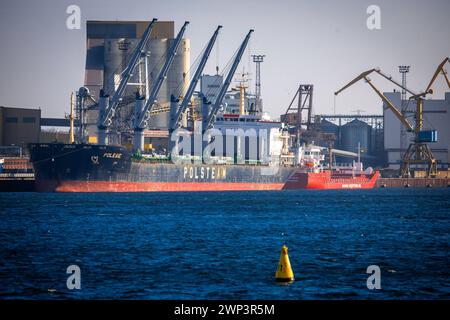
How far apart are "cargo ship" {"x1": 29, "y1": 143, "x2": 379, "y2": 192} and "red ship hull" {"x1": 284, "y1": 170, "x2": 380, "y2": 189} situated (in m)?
2.26

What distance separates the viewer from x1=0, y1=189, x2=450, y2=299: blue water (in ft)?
89.7

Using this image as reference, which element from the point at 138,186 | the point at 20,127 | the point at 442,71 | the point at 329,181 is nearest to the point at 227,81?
the point at 138,186

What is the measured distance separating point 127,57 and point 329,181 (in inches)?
1588

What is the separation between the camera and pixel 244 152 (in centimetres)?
13025

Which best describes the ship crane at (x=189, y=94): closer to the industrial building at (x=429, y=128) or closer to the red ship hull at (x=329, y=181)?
the red ship hull at (x=329, y=181)

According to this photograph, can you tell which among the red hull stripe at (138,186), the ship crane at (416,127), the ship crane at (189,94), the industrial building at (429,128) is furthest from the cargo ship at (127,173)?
the industrial building at (429,128)

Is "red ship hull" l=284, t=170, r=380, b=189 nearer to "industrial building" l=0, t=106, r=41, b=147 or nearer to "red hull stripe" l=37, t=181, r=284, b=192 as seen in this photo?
"red hull stripe" l=37, t=181, r=284, b=192

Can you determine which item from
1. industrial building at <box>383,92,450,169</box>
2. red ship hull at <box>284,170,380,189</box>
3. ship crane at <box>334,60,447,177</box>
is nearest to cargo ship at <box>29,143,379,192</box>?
red ship hull at <box>284,170,380,189</box>

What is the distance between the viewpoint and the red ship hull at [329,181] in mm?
133375

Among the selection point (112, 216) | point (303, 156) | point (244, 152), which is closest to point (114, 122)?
point (244, 152)

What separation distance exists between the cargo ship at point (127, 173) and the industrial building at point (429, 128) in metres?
58.9

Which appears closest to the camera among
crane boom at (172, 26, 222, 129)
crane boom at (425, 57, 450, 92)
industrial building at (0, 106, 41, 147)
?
crane boom at (172, 26, 222, 129)

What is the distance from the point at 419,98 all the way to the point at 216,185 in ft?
149
